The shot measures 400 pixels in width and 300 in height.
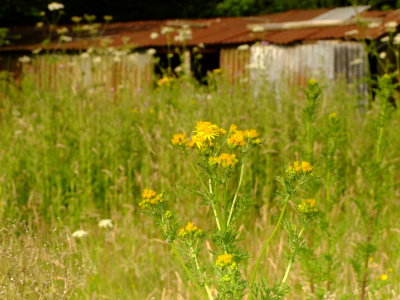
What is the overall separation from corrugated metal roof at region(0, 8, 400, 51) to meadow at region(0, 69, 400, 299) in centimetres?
719

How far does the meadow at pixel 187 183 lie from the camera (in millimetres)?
3777

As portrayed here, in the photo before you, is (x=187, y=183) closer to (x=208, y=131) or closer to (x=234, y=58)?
(x=208, y=131)

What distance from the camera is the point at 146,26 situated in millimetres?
22047

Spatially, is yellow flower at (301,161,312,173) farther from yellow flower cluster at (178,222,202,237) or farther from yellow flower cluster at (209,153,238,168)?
yellow flower cluster at (178,222,202,237)

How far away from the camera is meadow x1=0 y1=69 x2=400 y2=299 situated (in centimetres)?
378

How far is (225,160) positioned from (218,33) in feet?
53.9

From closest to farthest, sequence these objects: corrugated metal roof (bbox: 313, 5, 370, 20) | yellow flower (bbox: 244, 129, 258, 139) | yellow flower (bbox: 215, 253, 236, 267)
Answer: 1. yellow flower (bbox: 215, 253, 236, 267)
2. yellow flower (bbox: 244, 129, 258, 139)
3. corrugated metal roof (bbox: 313, 5, 370, 20)

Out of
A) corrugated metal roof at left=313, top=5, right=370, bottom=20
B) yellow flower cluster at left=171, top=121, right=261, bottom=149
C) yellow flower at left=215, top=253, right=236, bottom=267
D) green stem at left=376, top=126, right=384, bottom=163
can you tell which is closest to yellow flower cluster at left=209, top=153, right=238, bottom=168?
yellow flower cluster at left=171, top=121, right=261, bottom=149

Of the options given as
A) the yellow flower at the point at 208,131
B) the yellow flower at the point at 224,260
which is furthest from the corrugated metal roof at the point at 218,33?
the yellow flower at the point at 224,260

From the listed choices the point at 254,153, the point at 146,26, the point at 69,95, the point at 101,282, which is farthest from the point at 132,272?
the point at 146,26

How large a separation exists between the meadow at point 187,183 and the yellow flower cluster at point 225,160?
3.79 ft

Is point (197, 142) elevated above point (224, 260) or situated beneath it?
elevated above

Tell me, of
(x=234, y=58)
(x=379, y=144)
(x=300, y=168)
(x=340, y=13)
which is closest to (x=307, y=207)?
(x=300, y=168)

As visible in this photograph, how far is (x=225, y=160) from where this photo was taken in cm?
238
